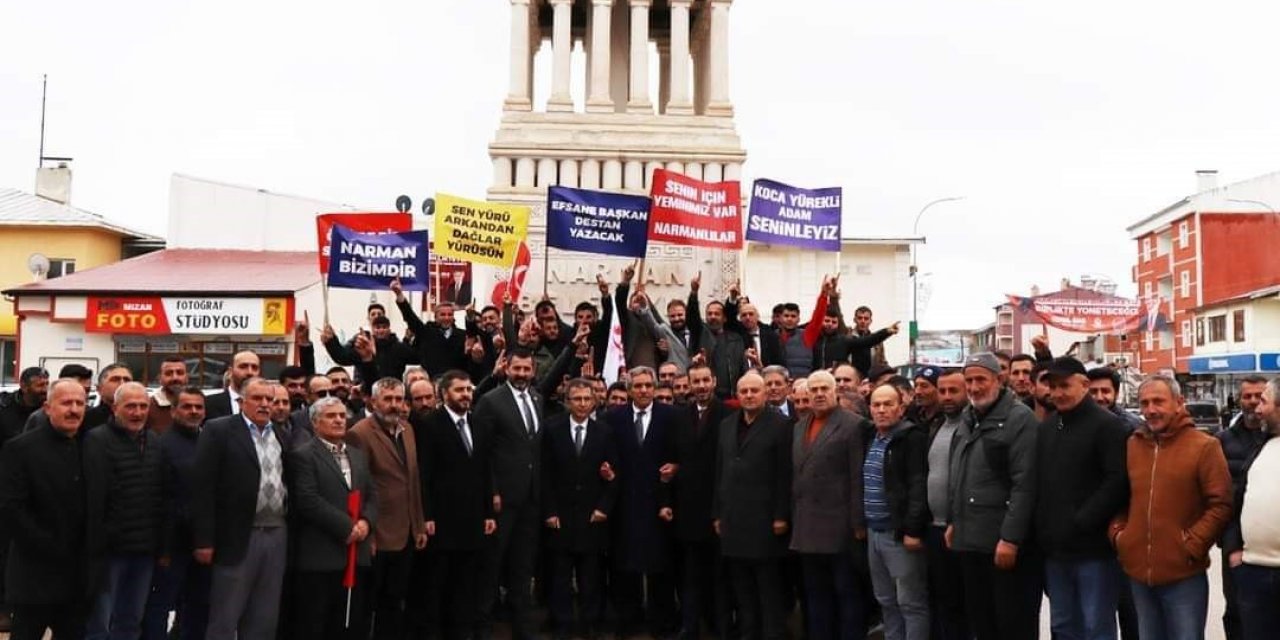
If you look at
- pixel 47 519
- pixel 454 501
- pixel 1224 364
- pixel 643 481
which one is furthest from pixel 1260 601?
pixel 1224 364

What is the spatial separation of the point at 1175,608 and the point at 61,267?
42.7 metres

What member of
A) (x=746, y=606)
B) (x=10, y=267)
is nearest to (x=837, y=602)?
(x=746, y=606)

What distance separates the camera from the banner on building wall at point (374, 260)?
1555 cm

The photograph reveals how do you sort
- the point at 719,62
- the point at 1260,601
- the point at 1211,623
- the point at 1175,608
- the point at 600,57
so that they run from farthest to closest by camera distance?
the point at 600,57
the point at 719,62
the point at 1211,623
the point at 1175,608
the point at 1260,601

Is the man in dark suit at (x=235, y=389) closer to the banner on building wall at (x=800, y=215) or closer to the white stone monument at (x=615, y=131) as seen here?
the banner on building wall at (x=800, y=215)

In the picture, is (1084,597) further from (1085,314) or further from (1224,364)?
(1224,364)

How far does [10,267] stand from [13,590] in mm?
39892

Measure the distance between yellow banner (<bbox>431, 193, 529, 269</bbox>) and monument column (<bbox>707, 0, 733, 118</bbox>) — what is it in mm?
11509

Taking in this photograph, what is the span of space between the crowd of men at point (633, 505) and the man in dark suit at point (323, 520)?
2cm

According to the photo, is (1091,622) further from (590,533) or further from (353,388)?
(353,388)

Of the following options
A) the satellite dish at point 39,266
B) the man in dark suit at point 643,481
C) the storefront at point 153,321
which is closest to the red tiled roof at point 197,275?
the storefront at point 153,321

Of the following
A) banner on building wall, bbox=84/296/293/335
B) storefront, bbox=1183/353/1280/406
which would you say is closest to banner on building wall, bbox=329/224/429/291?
banner on building wall, bbox=84/296/293/335

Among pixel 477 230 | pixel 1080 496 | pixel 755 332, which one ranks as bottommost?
pixel 1080 496

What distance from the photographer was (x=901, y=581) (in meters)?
8.80
